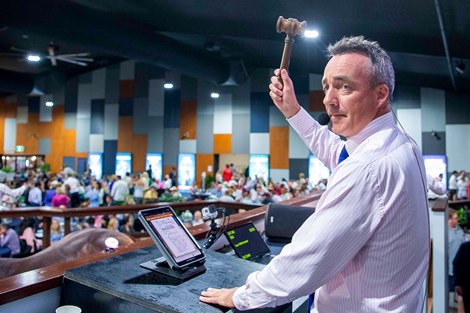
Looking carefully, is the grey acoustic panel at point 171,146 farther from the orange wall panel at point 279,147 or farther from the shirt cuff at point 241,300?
the shirt cuff at point 241,300

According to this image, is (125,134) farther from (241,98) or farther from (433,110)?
(433,110)

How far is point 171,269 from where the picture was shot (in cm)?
124

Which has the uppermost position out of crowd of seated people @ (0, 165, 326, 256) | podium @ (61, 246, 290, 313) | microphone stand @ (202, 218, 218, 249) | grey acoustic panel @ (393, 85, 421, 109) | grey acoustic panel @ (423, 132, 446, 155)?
grey acoustic panel @ (393, 85, 421, 109)

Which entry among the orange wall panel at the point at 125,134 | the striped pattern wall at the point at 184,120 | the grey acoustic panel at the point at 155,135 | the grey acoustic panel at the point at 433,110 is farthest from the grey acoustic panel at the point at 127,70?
the grey acoustic panel at the point at 433,110

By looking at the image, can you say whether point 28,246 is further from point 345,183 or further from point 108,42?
point 345,183

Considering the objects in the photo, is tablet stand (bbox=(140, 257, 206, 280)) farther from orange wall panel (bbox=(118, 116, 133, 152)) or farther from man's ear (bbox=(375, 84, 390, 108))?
orange wall panel (bbox=(118, 116, 133, 152))

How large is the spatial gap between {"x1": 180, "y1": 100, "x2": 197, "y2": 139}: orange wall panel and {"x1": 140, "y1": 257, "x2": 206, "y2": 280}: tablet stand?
13.7m

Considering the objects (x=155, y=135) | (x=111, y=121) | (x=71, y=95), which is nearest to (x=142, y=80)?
(x=111, y=121)

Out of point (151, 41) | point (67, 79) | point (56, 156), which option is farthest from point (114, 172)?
point (151, 41)

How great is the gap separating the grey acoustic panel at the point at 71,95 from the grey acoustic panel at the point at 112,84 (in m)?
1.70

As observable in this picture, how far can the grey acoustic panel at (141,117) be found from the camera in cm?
1559

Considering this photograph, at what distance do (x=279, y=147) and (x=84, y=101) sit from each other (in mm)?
8608

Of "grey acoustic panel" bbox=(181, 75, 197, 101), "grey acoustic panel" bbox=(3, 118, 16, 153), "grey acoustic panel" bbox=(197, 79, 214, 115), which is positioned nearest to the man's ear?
"grey acoustic panel" bbox=(197, 79, 214, 115)

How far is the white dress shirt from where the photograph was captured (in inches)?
35.0
